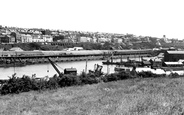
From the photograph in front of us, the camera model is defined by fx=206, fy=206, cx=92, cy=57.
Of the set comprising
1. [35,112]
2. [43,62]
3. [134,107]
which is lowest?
[43,62]

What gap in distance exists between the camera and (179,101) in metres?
2.96

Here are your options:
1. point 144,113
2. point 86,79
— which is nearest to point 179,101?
point 144,113

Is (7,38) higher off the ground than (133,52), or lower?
higher

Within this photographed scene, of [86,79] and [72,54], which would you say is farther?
[72,54]

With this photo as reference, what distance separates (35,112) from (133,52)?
4122cm

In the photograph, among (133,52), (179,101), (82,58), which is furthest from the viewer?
(133,52)

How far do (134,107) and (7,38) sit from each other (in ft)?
151

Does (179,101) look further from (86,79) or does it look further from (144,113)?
(86,79)

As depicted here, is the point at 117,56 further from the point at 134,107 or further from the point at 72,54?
the point at 134,107

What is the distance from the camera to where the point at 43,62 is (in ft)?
91.7

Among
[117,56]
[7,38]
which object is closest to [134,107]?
[117,56]

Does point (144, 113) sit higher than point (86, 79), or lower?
higher

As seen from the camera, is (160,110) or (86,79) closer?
(160,110)

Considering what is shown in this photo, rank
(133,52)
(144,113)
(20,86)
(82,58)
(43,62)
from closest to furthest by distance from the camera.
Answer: (144,113) < (20,86) < (43,62) < (82,58) < (133,52)
